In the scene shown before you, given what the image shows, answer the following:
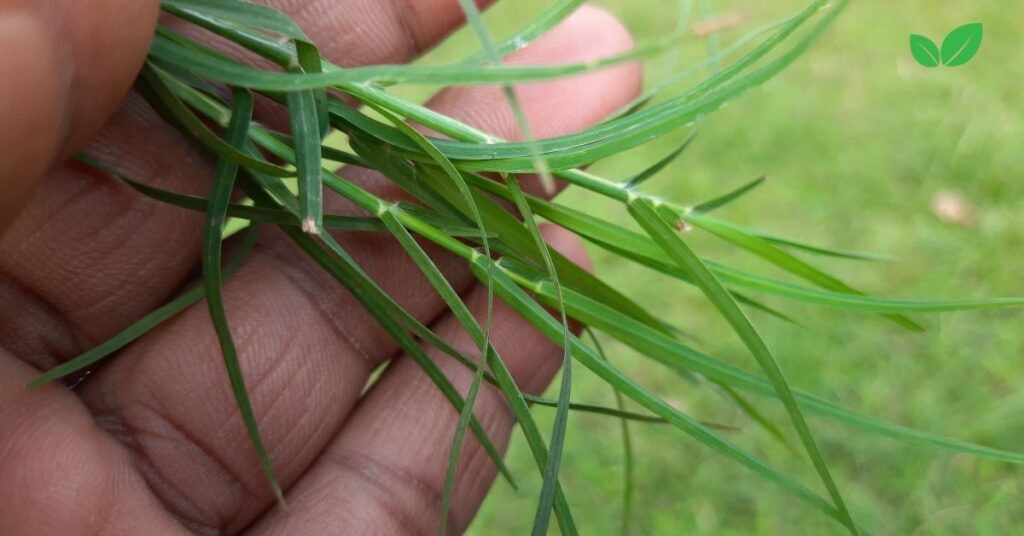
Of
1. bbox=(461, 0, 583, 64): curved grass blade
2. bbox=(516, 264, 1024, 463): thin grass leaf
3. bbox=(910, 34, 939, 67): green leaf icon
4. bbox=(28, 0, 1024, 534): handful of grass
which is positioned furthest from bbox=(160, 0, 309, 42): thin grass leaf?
bbox=(910, 34, 939, 67): green leaf icon

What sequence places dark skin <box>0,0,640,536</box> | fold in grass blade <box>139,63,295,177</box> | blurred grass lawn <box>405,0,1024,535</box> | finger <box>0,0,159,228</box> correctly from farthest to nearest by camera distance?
blurred grass lawn <box>405,0,1024,535</box>
dark skin <box>0,0,640,536</box>
fold in grass blade <box>139,63,295,177</box>
finger <box>0,0,159,228</box>

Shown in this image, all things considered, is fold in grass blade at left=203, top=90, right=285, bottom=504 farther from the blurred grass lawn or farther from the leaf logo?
the blurred grass lawn

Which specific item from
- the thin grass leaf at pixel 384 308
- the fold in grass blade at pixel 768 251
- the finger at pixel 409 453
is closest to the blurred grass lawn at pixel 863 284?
the finger at pixel 409 453

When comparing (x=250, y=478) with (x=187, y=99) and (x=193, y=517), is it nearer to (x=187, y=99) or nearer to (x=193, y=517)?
(x=193, y=517)

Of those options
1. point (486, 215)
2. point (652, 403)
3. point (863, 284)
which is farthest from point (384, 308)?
point (863, 284)

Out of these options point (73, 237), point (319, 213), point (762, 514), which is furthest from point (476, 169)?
point (762, 514)

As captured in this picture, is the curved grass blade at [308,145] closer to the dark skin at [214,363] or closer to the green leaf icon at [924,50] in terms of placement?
the dark skin at [214,363]
